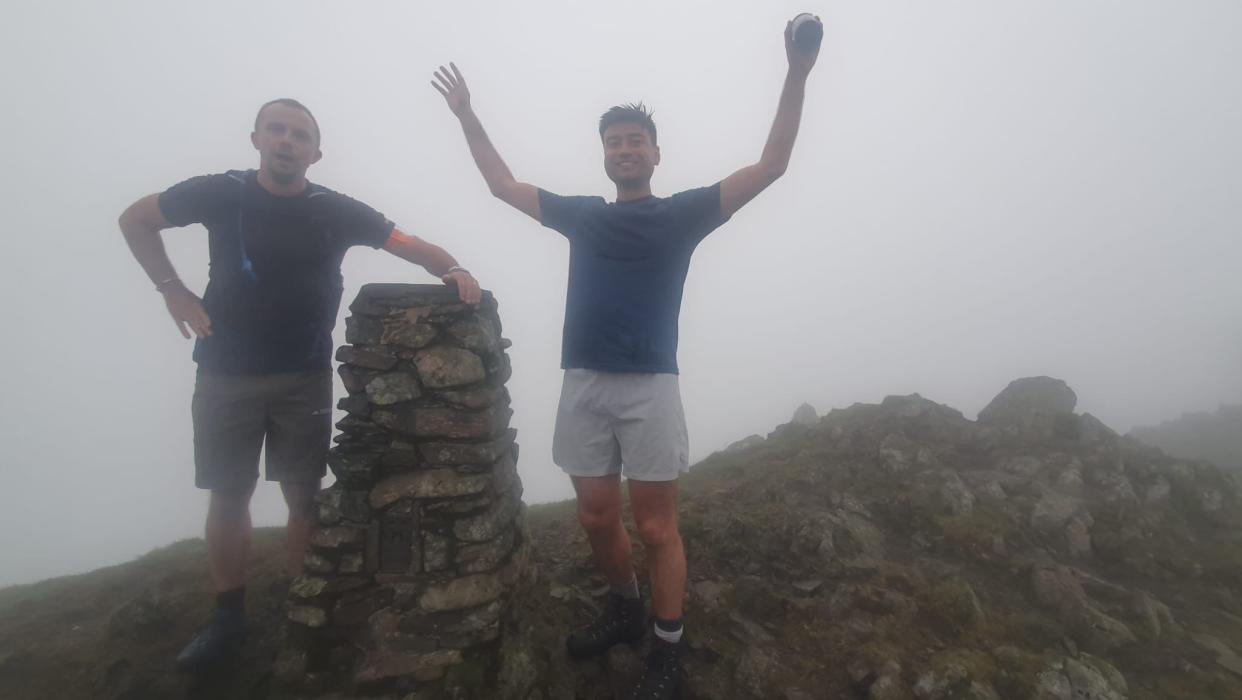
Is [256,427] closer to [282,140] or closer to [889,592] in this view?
[282,140]

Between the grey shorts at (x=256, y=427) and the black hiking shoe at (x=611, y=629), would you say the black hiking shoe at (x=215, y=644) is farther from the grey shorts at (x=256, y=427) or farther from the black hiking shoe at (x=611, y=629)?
the black hiking shoe at (x=611, y=629)

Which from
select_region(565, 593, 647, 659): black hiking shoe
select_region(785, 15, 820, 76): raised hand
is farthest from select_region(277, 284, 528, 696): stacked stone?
select_region(785, 15, 820, 76): raised hand

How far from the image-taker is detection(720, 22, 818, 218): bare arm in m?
4.41

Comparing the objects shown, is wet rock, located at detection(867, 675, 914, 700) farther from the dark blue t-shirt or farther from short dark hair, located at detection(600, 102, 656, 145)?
short dark hair, located at detection(600, 102, 656, 145)

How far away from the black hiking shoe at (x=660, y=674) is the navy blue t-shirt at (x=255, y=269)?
435 centimetres

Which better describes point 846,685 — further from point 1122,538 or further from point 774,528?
point 1122,538

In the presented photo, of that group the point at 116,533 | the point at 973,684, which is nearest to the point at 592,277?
the point at 973,684

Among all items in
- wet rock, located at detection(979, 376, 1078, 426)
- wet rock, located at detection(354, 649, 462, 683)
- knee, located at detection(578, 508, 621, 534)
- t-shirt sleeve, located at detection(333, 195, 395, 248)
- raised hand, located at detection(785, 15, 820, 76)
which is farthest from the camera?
wet rock, located at detection(979, 376, 1078, 426)

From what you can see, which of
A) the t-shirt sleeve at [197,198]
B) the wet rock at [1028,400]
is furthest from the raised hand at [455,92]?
the wet rock at [1028,400]

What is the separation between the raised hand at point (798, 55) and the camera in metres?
4.34

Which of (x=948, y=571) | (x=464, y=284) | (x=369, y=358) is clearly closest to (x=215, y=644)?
(x=369, y=358)

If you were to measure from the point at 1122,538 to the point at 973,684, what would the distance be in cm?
465

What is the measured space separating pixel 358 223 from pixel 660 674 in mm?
5191

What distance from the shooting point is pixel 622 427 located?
4879mm
